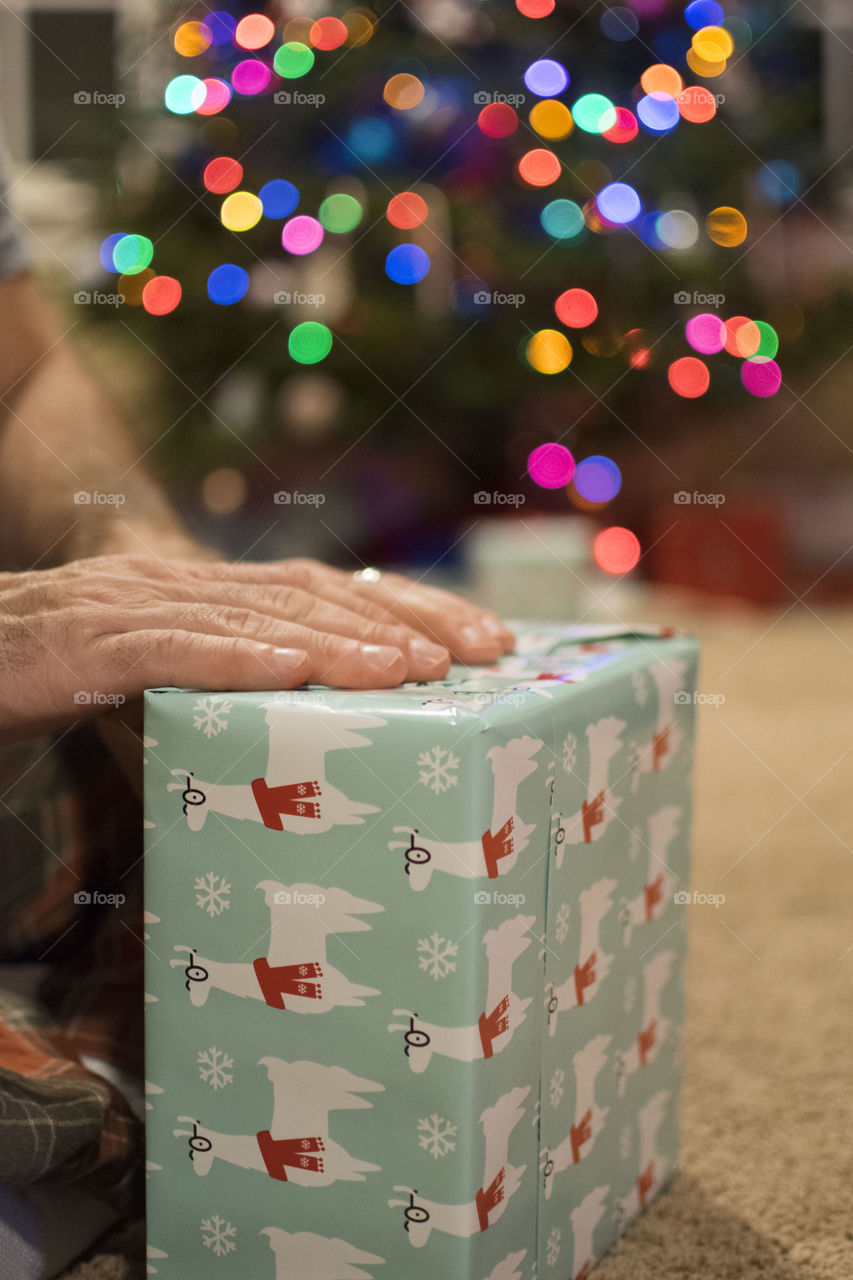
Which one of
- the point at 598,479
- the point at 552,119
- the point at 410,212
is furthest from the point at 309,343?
the point at 598,479

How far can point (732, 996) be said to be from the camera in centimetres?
109

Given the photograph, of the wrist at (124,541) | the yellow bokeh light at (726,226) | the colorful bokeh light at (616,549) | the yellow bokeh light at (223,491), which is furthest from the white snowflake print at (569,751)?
the colorful bokeh light at (616,549)

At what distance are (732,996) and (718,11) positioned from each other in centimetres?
200

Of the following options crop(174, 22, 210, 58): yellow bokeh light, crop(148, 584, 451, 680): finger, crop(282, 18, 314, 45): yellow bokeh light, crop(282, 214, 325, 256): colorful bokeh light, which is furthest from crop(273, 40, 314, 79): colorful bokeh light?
crop(148, 584, 451, 680): finger

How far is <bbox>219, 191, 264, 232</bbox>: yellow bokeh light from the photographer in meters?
2.08

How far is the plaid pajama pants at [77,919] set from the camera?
2.23ft

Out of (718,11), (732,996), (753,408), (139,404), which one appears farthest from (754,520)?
(732,996)

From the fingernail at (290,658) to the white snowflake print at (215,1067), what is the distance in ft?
0.71

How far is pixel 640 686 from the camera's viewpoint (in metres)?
0.68

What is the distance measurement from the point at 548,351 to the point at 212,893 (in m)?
1.90

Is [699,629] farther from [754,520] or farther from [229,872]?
[229,872]

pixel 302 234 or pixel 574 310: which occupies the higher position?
pixel 302 234

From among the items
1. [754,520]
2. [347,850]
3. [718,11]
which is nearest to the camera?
[347,850]

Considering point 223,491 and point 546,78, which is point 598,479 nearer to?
point 223,491
